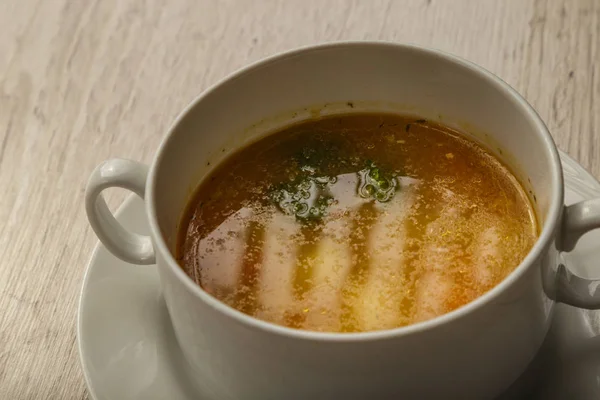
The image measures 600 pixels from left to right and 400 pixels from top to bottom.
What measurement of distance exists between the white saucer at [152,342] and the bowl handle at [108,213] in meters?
0.08

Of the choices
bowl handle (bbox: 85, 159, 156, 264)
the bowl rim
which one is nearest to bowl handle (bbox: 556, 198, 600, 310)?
the bowl rim

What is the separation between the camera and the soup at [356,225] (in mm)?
833

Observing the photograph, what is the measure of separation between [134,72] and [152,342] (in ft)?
2.42

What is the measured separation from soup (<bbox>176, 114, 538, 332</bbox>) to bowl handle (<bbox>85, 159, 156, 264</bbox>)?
7 cm

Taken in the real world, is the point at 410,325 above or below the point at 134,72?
above

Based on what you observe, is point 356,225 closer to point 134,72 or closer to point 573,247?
point 573,247

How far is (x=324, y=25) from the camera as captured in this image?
155 centimetres

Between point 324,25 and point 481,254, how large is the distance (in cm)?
79

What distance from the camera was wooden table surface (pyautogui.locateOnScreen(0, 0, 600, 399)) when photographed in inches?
48.7

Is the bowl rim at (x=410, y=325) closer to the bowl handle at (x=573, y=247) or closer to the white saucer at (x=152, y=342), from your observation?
the bowl handle at (x=573, y=247)

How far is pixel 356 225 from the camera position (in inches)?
36.6

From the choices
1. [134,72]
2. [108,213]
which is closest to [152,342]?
[108,213]

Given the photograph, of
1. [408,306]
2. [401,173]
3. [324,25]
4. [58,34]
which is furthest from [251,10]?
[408,306]

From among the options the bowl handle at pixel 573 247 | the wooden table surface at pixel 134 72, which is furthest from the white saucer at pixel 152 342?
the wooden table surface at pixel 134 72
